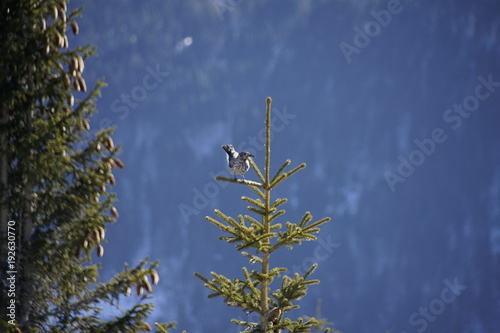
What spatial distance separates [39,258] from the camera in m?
5.84

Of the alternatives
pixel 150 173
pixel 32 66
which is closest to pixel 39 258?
pixel 32 66

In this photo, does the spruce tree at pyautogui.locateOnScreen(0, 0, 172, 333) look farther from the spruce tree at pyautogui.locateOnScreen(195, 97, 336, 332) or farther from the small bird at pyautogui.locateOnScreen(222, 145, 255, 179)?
the small bird at pyautogui.locateOnScreen(222, 145, 255, 179)

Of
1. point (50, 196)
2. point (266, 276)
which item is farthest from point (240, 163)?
point (50, 196)

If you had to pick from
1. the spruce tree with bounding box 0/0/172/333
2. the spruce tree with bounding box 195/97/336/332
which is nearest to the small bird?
the spruce tree with bounding box 195/97/336/332

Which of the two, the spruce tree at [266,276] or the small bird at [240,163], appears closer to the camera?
the spruce tree at [266,276]

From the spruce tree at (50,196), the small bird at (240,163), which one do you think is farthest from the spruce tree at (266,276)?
the spruce tree at (50,196)

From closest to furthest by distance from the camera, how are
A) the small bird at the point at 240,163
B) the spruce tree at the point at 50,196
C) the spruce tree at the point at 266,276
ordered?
the spruce tree at the point at 266,276 < the spruce tree at the point at 50,196 < the small bird at the point at 240,163

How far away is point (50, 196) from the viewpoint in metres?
5.92

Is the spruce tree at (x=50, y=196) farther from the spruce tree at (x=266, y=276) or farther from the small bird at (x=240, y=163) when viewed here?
the small bird at (x=240, y=163)

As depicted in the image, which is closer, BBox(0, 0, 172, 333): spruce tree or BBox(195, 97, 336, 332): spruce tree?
BBox(195, 97, 336, 332): spruce tree

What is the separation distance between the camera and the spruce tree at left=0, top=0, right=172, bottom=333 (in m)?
5.78

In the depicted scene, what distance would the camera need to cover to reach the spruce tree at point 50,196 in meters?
5.78

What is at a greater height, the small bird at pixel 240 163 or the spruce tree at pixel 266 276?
the small bird at pixel 240 163

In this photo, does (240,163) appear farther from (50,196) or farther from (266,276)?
(50,196)
